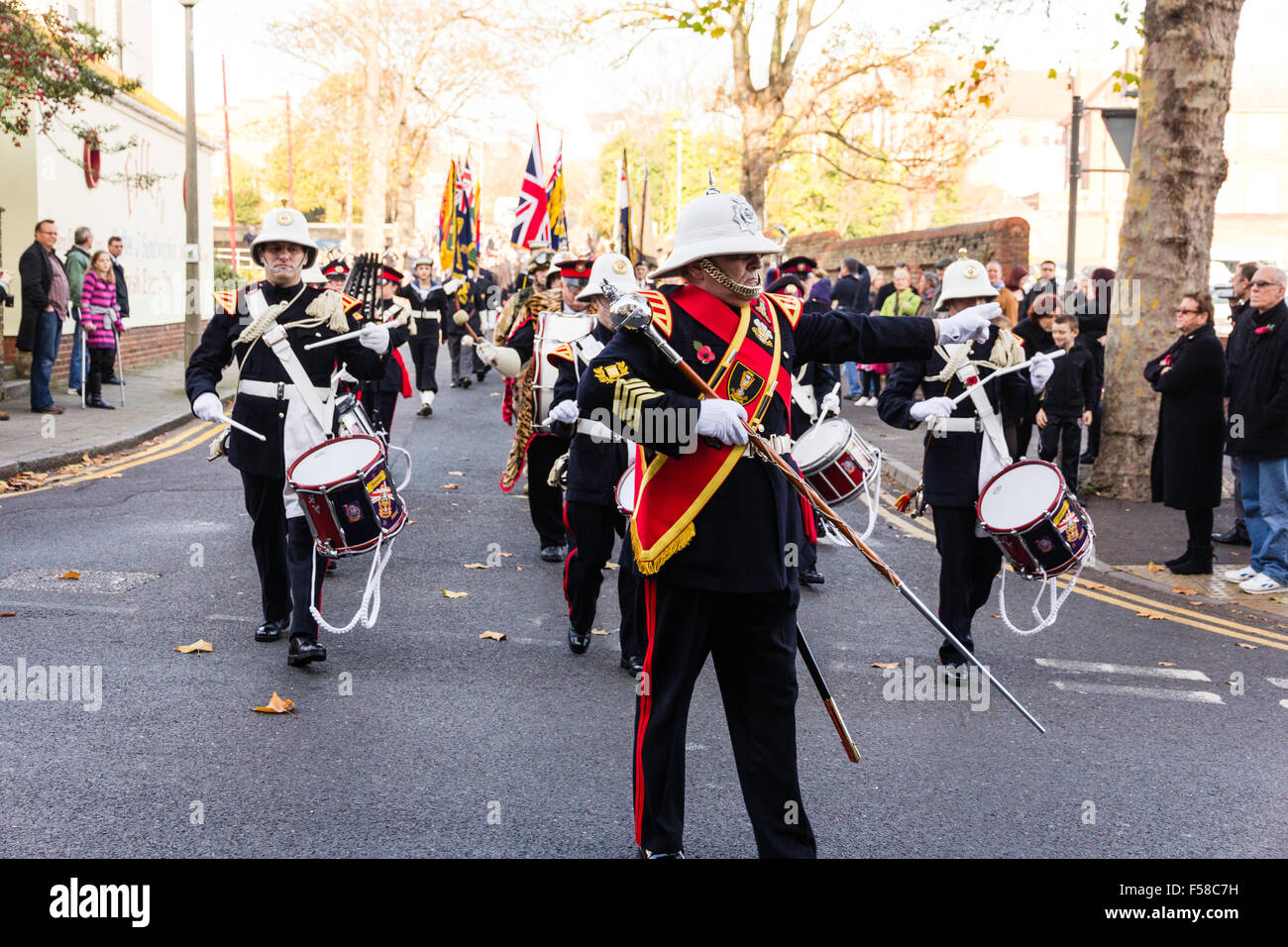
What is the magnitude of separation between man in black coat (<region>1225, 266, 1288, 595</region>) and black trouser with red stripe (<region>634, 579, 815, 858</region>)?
237 inches

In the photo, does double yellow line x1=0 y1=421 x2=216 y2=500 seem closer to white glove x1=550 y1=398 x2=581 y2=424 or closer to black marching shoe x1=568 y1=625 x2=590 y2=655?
white glove x1=550 y1=398 x2=581 y2=424

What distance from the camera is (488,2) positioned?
42.8 m

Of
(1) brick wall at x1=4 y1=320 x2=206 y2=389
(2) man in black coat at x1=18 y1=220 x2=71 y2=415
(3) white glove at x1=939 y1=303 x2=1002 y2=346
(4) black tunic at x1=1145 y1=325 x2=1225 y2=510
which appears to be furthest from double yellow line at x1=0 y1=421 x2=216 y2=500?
(4) black tunic at x1=1145 y1=325 x2=1225 y2=510

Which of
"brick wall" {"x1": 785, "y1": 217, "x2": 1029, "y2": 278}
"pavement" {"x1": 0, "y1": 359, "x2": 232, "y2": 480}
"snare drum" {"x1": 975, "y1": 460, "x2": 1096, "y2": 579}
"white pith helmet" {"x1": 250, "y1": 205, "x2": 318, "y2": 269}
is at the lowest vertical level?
"pavement" {"x1": 0, "y1": 359, "x2": 232, "y2": 480}

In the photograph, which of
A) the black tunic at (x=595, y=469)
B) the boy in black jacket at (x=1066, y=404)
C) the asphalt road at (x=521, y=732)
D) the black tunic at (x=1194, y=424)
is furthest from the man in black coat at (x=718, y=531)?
the boy in black jacket at (x=1066, y=404)

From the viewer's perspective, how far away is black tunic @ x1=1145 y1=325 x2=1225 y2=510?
9477mm

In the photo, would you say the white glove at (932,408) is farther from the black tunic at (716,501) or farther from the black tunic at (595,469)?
the black tunic at (716,501)

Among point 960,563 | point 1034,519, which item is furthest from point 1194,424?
point 1034,519

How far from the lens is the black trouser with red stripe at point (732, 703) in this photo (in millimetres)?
4113

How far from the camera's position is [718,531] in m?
4.09

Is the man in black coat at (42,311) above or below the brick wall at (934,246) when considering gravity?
below

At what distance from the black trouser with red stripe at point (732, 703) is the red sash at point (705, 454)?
162 millimetres

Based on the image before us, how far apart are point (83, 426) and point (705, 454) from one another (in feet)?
39.7
